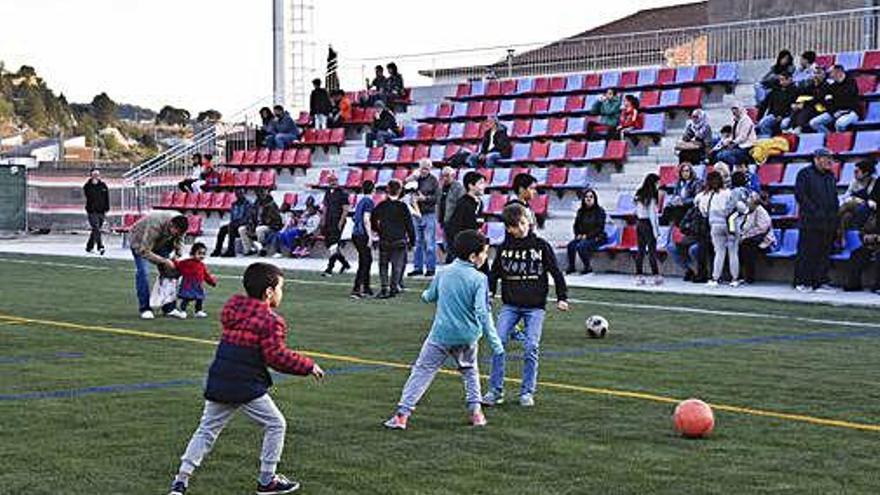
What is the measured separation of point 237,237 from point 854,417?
78.2 ft

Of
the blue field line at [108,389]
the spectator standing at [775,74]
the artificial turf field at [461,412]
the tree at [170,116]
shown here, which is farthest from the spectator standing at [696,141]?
the tree at [170,116]

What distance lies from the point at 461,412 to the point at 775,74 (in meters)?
18.3

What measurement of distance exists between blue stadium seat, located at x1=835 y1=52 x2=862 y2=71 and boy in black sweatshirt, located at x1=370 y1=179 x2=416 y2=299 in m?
10.8

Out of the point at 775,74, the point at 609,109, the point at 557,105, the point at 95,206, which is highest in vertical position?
the point at 775,74

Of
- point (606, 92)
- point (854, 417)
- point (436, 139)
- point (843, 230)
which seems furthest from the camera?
point (436, 139)

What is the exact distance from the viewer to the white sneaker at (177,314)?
17.0 meters

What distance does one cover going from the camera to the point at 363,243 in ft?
69.1

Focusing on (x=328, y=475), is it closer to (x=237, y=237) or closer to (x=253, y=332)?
(x=253, y=332)

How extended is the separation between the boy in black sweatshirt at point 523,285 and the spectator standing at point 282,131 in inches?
1108

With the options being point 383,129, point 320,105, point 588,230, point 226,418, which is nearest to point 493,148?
point 383,129

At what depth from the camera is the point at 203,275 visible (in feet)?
56.1

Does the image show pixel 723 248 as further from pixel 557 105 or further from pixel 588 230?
pixel 557 105

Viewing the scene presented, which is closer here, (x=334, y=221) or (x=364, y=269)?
(x=364, y=269)

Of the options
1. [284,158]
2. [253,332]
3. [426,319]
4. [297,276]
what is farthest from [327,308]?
[284,158]
